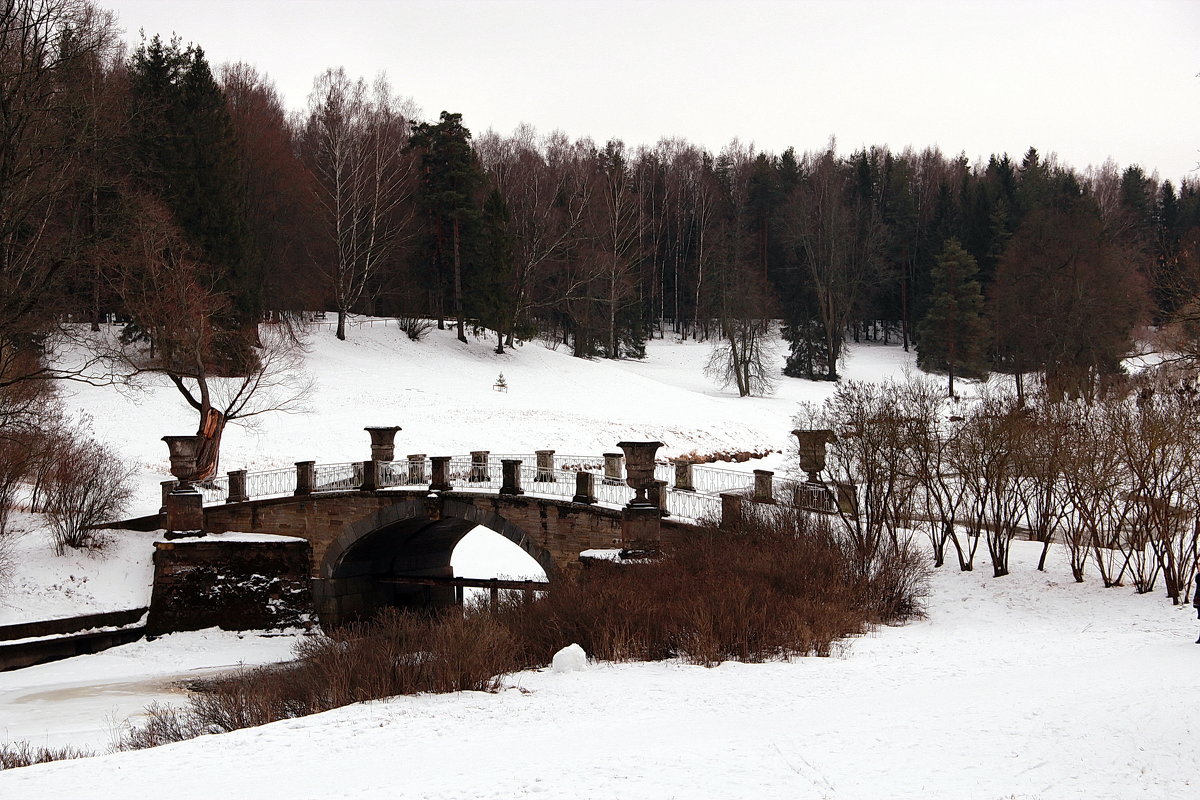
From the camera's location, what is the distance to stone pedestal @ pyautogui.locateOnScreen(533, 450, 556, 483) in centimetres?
2347

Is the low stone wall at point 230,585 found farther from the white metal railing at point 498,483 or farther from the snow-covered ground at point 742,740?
the snow-covered ground at point 742,740

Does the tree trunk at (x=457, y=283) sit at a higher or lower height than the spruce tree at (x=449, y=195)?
lower

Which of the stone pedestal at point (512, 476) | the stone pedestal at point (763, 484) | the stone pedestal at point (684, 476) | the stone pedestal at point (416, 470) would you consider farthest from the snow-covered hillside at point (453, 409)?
the stone pedestal at point (763, 484)

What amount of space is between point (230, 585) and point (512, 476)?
833cm

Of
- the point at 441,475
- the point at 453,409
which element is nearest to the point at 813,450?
the point at 441,475

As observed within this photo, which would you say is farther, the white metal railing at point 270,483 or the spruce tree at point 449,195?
the spruce tree at point 449,195

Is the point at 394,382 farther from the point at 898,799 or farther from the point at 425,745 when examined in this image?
the point at 898,799

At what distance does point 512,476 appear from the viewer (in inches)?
878

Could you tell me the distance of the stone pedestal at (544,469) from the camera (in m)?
23.5

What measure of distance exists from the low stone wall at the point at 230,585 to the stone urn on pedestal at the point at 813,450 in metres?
13.3

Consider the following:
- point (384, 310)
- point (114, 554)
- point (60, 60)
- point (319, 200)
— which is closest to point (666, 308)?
point (384, 310)

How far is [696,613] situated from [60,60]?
15.1 m

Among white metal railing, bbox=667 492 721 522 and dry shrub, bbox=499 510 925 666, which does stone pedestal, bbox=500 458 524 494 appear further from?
dry shrub, bbox=499 510 925 666

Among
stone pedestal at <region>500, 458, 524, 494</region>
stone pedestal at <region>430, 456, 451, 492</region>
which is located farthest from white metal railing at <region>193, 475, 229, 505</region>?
stone pedestal at <region>500, 458, 524, 494</region>
